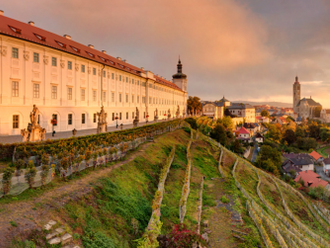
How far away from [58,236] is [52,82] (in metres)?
27.5

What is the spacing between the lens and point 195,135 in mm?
47062

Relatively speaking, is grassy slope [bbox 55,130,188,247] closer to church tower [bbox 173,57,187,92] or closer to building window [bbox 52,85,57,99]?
building window [bbox 52,85,57,99]

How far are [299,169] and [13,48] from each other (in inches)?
2787

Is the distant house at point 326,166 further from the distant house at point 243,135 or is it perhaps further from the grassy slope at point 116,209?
the grassy slope at point 116,209

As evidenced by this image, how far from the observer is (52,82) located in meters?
29.7

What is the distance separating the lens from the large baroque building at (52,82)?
25.1 meters

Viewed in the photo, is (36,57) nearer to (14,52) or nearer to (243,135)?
(14,52)

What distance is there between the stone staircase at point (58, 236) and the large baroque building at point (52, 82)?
2310 cm

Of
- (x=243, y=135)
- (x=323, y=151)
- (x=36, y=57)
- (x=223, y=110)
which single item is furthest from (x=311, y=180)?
(x=223, y=110)

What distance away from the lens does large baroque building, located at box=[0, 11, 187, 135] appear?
25.1 meters

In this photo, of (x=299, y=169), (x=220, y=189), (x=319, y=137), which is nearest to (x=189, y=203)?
(x=220, y=189)

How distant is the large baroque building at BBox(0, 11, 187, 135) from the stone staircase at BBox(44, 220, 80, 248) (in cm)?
Result: 2310

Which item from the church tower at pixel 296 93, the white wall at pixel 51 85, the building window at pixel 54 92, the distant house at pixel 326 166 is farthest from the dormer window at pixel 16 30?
the church tower at pixel 296 93

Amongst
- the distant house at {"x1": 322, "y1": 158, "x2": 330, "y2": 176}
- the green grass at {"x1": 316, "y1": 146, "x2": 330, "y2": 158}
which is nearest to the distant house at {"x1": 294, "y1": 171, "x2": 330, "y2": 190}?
the distant house at {"x1": 322, "y1": 158, "x2": 330, "y2": 176}
